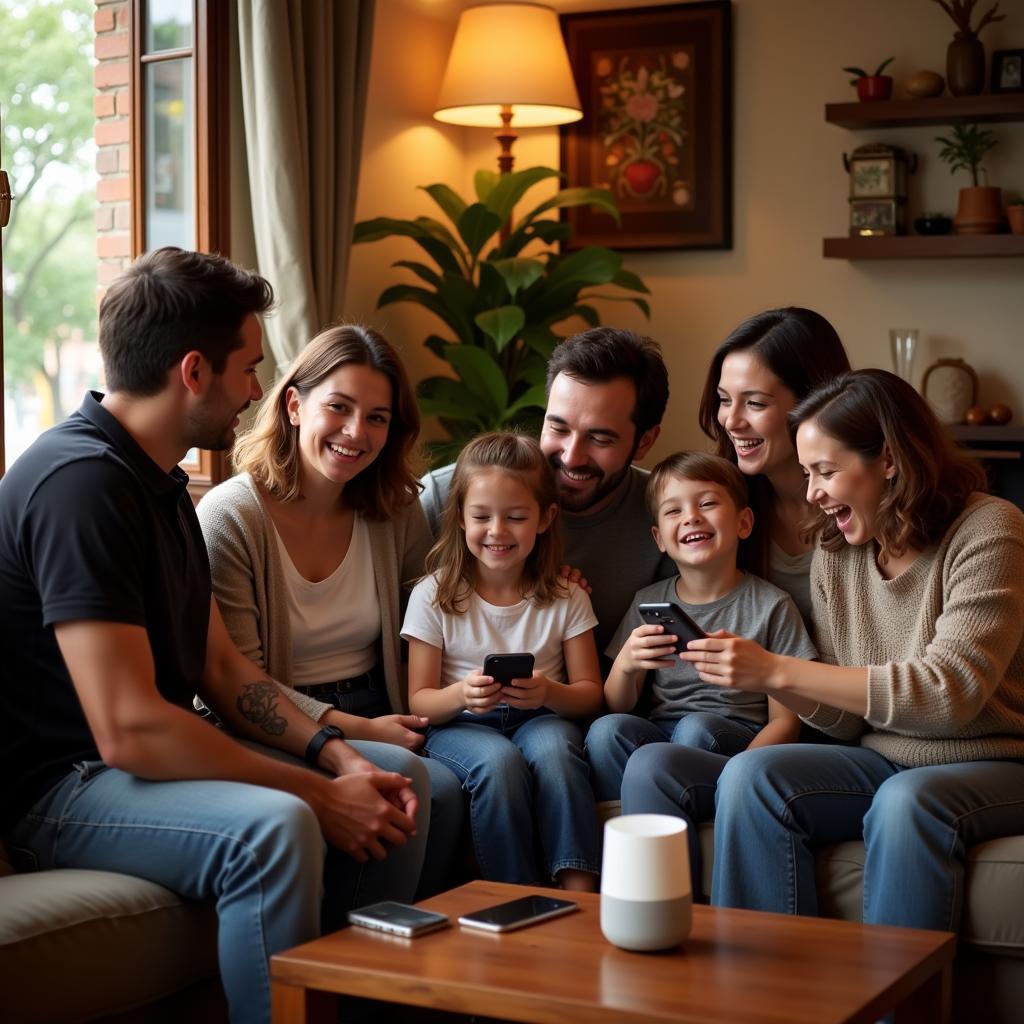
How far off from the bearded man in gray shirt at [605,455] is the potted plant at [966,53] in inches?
88.0

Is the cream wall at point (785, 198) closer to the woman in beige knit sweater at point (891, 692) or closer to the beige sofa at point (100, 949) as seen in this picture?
the woman in beige knit sweater at point (891, 692)

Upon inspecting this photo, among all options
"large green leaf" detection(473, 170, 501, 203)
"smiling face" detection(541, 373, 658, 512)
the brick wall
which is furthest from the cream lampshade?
"smiling face" detection(541, 373, 658, 512)

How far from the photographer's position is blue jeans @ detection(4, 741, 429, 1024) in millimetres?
1929

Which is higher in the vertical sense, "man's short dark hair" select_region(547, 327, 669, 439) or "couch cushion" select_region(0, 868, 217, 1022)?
"man's short dark hair" select_region(547, 327, 669, 439)

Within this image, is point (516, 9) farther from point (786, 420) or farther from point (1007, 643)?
point (1007, 643)

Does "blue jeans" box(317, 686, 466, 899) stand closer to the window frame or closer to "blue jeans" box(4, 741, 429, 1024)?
"blue jeans" box(4, 741, 429, 1024)

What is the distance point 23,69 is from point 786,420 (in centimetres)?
263

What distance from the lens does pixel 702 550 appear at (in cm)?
264

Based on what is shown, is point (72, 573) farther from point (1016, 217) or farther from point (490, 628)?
point (1016, 217)

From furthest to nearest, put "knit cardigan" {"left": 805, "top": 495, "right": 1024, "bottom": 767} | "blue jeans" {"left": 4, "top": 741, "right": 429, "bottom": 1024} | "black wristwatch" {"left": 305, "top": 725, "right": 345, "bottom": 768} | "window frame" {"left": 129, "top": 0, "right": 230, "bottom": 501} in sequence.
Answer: "window frame" {"left": 129, "top": 0, "right": 230, "bottom": 501}, "black wristwatch" {"left": 305, "top": 725, "right": 345, "bottom": 768}, "knit cardigan" {"left": 805, "top": 495, "right": 1024, "bottom": 767}, "blue jeans" {"left": 4, "top": 741, "right": 429, "bottom": 1024}

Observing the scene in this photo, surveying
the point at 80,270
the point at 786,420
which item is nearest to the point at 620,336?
the point at 786,420

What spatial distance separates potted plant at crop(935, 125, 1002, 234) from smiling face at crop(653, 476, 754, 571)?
2.35 m

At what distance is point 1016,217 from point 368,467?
2.69m

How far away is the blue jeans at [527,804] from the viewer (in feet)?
7.95
